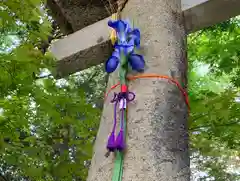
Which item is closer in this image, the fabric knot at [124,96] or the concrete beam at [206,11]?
the fabric knot at [124,96]

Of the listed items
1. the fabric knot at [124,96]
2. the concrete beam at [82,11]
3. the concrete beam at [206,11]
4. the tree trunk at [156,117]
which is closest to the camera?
the tree trunk at [156,117]

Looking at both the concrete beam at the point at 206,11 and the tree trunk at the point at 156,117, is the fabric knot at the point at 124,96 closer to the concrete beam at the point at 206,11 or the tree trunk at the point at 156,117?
the tree trunk at the point at 156,117

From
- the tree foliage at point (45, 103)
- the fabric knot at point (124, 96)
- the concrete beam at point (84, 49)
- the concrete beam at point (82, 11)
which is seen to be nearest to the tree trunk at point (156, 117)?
the fabric knot at point (124, 96)

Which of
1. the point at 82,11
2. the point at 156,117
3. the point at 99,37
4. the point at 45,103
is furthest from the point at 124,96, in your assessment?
the point at 45,103

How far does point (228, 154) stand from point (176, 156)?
22.8ft

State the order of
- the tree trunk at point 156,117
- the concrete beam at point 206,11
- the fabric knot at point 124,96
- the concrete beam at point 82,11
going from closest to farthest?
the tree trunk at point 156,117, the fabric knot at point 124,96, the concrete beam at point 206,11, the concrete beam at point 82,11

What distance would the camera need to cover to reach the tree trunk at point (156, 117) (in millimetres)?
844

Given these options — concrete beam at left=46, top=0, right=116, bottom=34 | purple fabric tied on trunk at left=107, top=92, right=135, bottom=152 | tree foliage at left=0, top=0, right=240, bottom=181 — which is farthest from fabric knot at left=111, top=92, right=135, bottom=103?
concrete beam at left=46, top=0, right=116, bottom=34

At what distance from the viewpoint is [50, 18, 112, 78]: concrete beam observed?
134 centimetres

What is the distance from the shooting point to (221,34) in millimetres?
3221

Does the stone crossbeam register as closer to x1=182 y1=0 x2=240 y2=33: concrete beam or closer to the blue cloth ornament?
x1=182 y1=0 x2=240 y2=33: concrete beam

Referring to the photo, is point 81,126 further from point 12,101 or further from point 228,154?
point 228,154

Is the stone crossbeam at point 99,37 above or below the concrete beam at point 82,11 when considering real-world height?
below

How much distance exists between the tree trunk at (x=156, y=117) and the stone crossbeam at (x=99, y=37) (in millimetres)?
102
